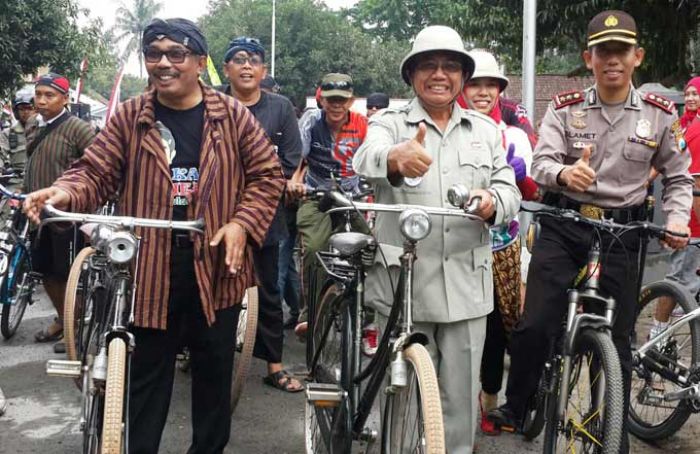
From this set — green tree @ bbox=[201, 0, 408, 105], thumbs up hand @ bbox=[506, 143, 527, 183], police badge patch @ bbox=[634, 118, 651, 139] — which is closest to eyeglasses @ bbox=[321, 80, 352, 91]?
thumbs up hand @ bbox=[506, 143, 527, 183]

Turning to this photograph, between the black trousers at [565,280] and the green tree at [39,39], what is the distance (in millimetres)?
10779

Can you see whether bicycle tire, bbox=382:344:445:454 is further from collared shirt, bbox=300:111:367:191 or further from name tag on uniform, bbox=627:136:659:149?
collared shirt, bbox=300:111:367:191

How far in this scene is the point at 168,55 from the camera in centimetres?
315

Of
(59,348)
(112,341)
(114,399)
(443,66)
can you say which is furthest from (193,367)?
(59,348)

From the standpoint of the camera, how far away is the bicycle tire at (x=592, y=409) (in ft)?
10.1

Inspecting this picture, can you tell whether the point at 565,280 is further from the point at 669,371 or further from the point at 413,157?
the point at 413,157

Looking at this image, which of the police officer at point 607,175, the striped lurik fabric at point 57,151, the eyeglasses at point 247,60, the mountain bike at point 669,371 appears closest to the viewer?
the police officer at point 607,175

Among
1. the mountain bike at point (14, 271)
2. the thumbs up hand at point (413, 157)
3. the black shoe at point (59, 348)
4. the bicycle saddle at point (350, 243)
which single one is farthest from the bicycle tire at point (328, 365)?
the mountain bike at point (14, 271)

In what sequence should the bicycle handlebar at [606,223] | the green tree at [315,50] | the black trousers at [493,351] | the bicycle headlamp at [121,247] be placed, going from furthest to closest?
the green tree at [315,50] < the black trousers at [493,351] < the bicycle handlebar at [606,223] < the bicycle headlamp at [121,247]

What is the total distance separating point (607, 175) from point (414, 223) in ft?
4.24

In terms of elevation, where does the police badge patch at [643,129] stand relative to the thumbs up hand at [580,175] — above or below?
above

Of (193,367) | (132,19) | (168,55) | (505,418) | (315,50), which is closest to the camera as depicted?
(168,55)

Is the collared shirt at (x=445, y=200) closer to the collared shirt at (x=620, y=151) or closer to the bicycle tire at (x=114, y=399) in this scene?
the collared shirt at (x=620, y=151)

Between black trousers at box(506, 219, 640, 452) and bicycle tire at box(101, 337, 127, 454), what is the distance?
1897 mm
